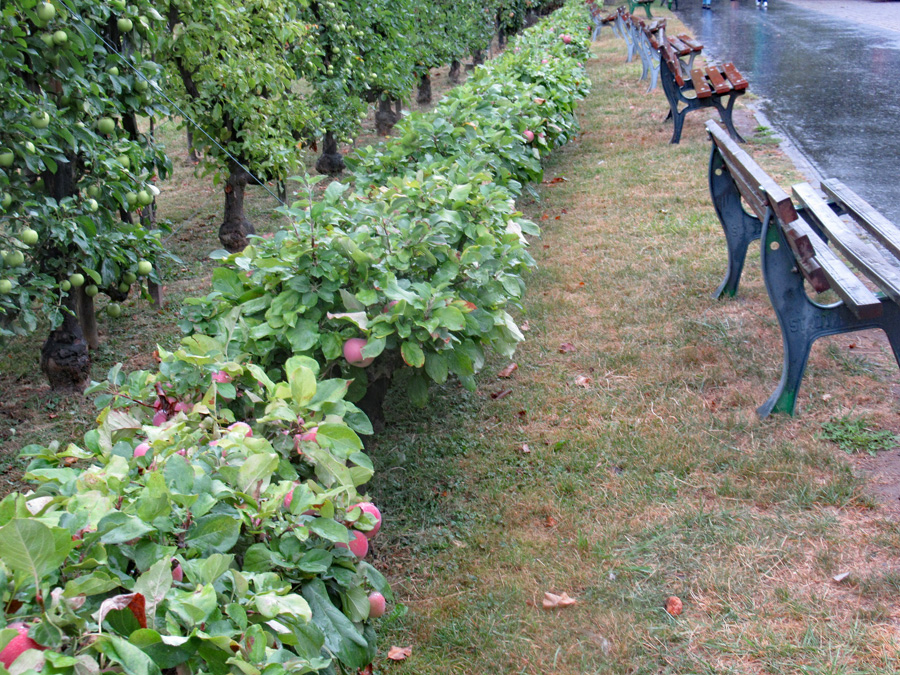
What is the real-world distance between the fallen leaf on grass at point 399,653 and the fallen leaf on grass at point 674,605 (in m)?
0.82

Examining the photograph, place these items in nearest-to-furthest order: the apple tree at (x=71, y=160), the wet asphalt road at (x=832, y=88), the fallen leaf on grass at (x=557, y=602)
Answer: the fallen leaf on grass at (x=557, y=602) < the apple tree at (x=71, y=160) < the wet asphalt road at (x=832, y=88)

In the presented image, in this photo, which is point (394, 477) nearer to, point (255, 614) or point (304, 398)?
point (304, 398)

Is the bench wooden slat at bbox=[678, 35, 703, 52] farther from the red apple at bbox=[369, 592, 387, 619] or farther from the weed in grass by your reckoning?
the red apple at bbox=[369, 592, 387, 619]

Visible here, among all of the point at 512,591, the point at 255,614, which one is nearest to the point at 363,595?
the point at 255,614

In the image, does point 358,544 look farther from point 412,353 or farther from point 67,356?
point 67,356

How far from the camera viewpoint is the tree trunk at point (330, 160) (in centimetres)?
901

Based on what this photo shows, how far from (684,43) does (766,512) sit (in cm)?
1027

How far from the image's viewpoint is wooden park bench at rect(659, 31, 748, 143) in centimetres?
768

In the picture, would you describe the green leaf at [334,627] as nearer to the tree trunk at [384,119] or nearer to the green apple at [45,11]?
the green apple at [45,11]

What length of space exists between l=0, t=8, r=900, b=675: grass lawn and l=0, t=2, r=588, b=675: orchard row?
0.63m

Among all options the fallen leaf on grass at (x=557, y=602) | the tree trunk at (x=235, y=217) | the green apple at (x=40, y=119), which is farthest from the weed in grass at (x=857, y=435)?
the tree trunk at (x=235, y=217)

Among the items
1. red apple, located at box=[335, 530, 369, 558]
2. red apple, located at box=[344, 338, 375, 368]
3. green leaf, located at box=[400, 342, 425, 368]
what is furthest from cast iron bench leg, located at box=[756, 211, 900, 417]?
red apple, located at box=[335, 530, 369, 558]

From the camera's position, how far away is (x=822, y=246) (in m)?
3.32

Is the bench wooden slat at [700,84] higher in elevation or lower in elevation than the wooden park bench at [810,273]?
higher
